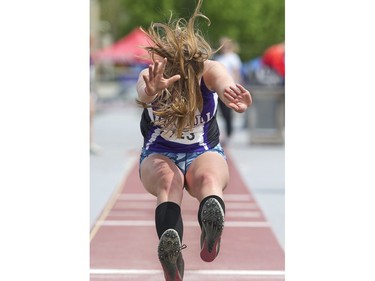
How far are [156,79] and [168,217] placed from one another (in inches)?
35.3

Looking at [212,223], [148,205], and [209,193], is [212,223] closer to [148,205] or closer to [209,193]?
[209,193]

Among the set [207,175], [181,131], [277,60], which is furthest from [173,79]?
[277,60]

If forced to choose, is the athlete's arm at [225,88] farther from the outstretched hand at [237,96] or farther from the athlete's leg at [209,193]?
the athlete's leg at [209,193]

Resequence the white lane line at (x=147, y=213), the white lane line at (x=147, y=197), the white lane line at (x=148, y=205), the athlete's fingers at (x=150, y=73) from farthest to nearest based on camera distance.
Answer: the white lane line at (x=147, y=197)
the white lane line at (x=148, y=205)
the white lane line at (x=147, y=213)
the athlete's fingers at (x=150, y=73)

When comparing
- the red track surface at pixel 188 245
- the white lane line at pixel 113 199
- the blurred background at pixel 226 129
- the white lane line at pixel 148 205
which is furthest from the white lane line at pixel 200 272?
the white lane line at pixel 148 205

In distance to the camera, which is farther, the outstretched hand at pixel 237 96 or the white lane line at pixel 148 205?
the white lane line at pixel 148 205

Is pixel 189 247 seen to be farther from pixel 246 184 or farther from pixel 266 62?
pixel 266 62

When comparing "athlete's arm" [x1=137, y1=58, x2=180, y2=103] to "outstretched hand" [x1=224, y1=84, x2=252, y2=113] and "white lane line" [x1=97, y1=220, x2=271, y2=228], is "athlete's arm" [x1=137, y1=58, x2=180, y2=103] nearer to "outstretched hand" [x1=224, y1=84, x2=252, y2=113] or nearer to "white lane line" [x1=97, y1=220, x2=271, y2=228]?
"outstretched hand" [x1=224, y1=84, x2=252, y2=113]

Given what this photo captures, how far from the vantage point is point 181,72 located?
6.04 meters

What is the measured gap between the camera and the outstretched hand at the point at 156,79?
5734 mm

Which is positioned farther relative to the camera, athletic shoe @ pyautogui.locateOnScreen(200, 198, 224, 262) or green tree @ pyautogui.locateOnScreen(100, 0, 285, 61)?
green tree @ pyautogui.locateOnScreen(100, 0, 285, 61)

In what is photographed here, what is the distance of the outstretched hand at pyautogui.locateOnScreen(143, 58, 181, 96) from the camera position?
5.73 m

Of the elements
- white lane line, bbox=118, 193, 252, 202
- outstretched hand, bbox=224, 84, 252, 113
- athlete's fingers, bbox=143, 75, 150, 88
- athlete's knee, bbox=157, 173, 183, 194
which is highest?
athlete's fingers, bbox=143, 75, 150, 88

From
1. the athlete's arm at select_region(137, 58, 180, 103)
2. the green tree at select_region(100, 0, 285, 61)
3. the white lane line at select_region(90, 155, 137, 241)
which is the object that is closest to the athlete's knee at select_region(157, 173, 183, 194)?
the athlete's arm at select_region(137, 58, 180, 103)
